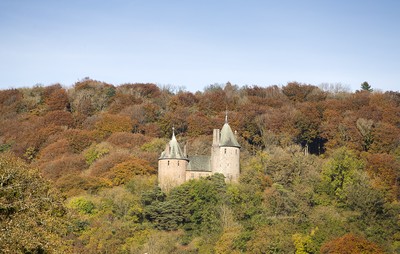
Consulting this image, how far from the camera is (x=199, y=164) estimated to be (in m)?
60.2

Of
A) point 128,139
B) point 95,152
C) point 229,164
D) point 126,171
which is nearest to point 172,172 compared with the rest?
point 229,164

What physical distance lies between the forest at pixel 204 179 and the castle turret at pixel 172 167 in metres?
1.21

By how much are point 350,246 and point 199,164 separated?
59.6 ft

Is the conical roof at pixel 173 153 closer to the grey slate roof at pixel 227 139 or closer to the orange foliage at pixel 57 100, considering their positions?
the grey slate roof at pixel 227 139

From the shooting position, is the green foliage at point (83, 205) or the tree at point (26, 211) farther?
the green foliage at point (83, 205)

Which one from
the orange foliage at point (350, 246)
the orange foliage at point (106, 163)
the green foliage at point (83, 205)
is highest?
the orange foliage at point (106, 163)

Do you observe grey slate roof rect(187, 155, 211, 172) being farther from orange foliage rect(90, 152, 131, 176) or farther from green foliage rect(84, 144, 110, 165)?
green foliage rect(84, 144, 110, 165)

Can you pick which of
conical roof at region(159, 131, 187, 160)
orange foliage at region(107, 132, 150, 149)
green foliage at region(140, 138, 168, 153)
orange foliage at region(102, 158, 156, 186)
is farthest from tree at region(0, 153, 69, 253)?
orange foliage at region(107, 132, 150, 149)

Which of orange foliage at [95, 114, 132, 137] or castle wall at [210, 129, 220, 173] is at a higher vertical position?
orange foliage at [95, 114, 132, 137]

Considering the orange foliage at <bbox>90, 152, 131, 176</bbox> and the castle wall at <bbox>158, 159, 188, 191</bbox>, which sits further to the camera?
the orange foliage at <bbox>90, 152, 131, 176</bbox>

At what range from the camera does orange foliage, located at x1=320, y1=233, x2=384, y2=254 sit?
4509cm

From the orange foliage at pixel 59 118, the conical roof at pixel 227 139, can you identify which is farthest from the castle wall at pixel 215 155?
the orange foliage at pixel 59 118

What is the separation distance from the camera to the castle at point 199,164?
193 ft

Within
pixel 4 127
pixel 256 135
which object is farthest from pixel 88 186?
pixel 4 127
